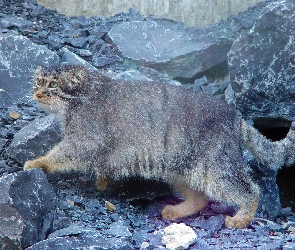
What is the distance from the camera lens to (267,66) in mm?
7656

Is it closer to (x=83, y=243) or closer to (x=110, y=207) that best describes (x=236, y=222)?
(x=110, y=207)

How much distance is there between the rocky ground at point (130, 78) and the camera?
17.3ft

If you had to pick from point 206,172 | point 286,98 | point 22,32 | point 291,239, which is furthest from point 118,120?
point 22,32

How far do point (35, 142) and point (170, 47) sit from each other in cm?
303

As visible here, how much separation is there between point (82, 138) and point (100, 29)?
3.49 meters

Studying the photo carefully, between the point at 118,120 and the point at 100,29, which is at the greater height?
the point at 100,29

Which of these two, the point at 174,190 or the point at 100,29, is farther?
the point at 100,29

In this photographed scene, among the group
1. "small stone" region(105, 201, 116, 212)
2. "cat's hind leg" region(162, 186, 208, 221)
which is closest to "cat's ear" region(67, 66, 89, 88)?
"small stone" region(105, 201, 116, 212)

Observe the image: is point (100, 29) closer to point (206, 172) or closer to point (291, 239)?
point (206, 172)

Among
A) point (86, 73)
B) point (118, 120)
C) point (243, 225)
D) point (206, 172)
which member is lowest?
point (243, 225)

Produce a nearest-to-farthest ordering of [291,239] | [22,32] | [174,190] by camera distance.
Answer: [291,239]
[174,190]
[22,32]

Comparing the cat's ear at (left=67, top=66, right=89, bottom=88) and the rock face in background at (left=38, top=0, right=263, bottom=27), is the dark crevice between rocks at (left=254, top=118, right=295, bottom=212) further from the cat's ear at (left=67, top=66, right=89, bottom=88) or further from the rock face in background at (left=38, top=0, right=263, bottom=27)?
the cat's ear at (left=67, top=66, right=89, bottom=88)

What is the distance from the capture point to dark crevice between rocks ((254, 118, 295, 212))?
8062 millimetres

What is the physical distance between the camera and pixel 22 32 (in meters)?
8.84
